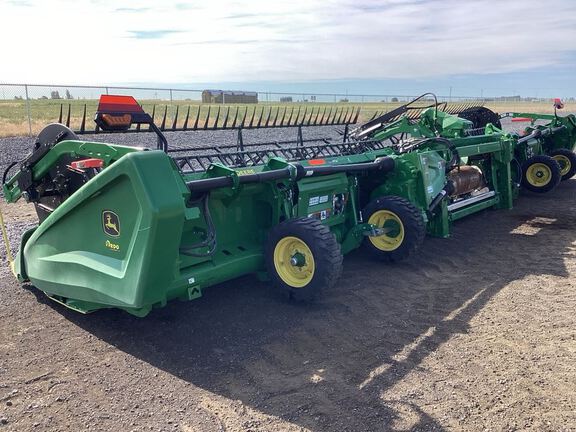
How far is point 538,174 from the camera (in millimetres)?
9867

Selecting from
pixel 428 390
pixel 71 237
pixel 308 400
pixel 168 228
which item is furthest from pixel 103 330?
pixel 428 390

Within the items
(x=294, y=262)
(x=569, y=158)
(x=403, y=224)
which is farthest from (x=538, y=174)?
(x=294, y=262)

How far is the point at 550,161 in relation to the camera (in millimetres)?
9703

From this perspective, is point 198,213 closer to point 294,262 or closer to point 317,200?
point 294,262

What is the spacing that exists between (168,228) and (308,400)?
1.38m

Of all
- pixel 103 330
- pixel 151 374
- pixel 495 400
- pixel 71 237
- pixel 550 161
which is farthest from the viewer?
pixel 550 161

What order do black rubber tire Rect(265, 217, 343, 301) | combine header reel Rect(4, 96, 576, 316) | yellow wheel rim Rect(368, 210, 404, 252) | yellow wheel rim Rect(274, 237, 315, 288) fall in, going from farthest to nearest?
yellow wheel rim Rect(368, 210, 404, 252), yellow wheel rim Rect(274, 237, 315, 288), black rubber tire Rect(265, 217, 343, 301), combine header reel Rect(4, 96, 576, 316)

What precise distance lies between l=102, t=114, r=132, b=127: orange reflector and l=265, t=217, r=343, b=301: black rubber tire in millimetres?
1510

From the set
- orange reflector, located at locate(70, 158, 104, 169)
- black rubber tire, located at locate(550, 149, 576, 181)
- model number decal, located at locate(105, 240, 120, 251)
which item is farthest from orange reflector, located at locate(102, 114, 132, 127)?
black rubber tire, located at locate(550, 149, 576, 181)

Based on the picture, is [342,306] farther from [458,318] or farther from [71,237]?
[71,237]

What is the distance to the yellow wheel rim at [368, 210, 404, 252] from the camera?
5617mm

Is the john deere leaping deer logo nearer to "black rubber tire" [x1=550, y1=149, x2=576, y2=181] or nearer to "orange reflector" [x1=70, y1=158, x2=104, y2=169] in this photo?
"orange reflector" [x1=70, y1=158, x2=104, y2=169]

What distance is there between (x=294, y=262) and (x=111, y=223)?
5.21 feet

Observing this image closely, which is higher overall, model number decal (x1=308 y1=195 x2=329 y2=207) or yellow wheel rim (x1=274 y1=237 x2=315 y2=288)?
model number decal (x1=308 y1=195 x2=329 y2=207)
